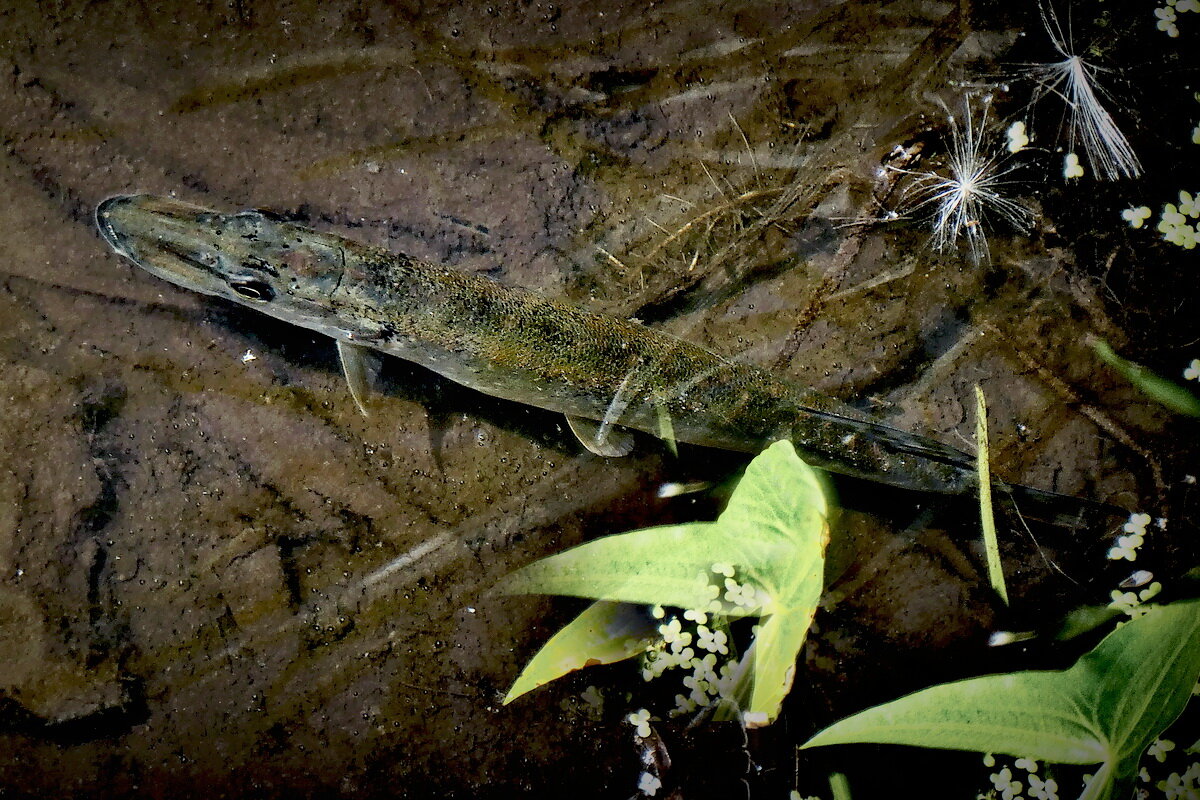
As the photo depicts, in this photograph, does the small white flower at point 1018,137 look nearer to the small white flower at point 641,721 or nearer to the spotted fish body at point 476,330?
the spotted fish body at point 476,330

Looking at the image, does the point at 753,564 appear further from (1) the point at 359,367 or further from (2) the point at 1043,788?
(1) the point at 359,367

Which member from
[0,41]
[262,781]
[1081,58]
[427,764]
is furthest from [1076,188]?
[0,41]

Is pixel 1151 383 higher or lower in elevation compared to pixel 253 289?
higher

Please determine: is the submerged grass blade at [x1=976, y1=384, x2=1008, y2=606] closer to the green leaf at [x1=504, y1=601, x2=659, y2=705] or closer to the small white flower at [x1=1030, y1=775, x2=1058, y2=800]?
the small white flower at [x1=1030, y1=775, x2=1058, y2=800]

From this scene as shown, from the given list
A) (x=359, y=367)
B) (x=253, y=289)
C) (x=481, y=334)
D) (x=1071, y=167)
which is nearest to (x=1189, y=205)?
(x=1071, y=167)

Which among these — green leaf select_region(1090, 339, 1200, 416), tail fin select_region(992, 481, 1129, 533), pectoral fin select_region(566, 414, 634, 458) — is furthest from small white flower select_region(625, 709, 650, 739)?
green leaf select_region(1090, 339, 1200, 416)

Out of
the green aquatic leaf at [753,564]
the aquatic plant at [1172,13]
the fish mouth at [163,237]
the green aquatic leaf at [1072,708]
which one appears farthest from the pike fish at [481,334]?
the aquatic plant at [1172,13]

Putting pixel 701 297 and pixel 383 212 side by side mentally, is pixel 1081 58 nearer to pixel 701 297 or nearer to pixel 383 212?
pixel 701 297
